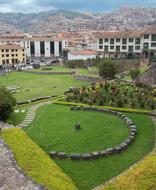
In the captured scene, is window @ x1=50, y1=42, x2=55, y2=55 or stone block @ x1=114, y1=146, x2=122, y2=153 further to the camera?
window @ x1=50, y1=42, x2=55, y2=55

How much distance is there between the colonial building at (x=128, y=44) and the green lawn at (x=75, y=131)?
46.7 m

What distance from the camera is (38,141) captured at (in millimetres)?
19688

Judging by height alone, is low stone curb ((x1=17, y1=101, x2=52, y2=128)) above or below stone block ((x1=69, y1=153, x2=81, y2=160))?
below

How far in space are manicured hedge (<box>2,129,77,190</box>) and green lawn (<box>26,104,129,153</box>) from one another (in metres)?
2.06

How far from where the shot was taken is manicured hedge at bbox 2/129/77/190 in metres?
12.3

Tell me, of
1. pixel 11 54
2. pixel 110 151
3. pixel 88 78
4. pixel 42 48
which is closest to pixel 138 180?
pixel 110 151

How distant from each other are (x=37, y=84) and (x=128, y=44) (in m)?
31.0

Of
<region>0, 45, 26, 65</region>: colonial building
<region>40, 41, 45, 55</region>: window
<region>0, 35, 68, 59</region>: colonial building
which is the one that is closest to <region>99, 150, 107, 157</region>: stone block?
<region>0, 45, 26, 65</region>: colonial building

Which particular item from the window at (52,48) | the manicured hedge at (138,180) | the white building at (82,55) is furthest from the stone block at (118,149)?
the window at (52,48)

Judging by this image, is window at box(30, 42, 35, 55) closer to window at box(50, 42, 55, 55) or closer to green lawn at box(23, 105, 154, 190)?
window at box(50, 42, 55, 55)

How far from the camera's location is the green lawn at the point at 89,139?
1519 centimetres

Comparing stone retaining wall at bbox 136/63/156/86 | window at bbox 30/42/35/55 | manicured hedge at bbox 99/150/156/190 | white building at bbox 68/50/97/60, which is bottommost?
manicured hedge at bbox 99/150/156/190

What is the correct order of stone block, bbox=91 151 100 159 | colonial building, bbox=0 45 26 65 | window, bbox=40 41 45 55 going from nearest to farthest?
stone block, bbox=91 151 100 159, colonial building, bbox=0 45 26 65, window, bbox=40 41 45 55

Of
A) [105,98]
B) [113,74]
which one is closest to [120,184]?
[105,98]
